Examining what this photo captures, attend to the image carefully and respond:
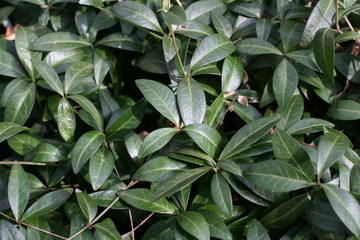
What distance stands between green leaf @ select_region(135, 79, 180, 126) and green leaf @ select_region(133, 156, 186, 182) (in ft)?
0.33

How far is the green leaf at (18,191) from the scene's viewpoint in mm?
1106

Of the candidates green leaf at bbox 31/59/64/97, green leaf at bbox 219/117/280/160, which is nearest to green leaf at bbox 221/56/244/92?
green leaf at bbox 219/117/280/160

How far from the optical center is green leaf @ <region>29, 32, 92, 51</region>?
138 centimetres

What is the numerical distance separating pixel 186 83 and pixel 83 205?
393 millimetres

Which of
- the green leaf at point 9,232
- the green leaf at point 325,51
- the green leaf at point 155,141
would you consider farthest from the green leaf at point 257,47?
the green leaf at point 9,232

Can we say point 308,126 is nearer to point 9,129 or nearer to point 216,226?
point 216,226

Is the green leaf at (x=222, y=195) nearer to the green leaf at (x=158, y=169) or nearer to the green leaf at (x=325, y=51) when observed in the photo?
the green leaf at (x=158, y=169)

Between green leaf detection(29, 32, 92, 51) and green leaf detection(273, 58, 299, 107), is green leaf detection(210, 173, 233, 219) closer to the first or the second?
green leaf detection(273, 58, 299, 107)

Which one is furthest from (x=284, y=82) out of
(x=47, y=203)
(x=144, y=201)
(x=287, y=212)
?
(x=47, y=203)

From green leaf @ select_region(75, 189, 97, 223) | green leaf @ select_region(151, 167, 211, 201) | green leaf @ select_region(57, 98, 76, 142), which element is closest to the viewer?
green leaf @ select_region(151, 167, 211, 201)

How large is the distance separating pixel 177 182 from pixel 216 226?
0.14m

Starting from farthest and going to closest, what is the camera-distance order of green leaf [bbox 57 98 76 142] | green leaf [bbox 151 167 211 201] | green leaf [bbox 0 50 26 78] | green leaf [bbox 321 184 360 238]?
1. green leaf [bbox 0 50 26 78]
2. green leaf [bbox 57 98 76 142]
3. green leaf [bbox 151 167 211 201]
4. green leaf [bbox 321 184 360 238]

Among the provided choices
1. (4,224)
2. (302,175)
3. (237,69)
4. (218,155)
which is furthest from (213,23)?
(4,224)

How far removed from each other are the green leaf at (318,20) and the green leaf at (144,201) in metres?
0.57
